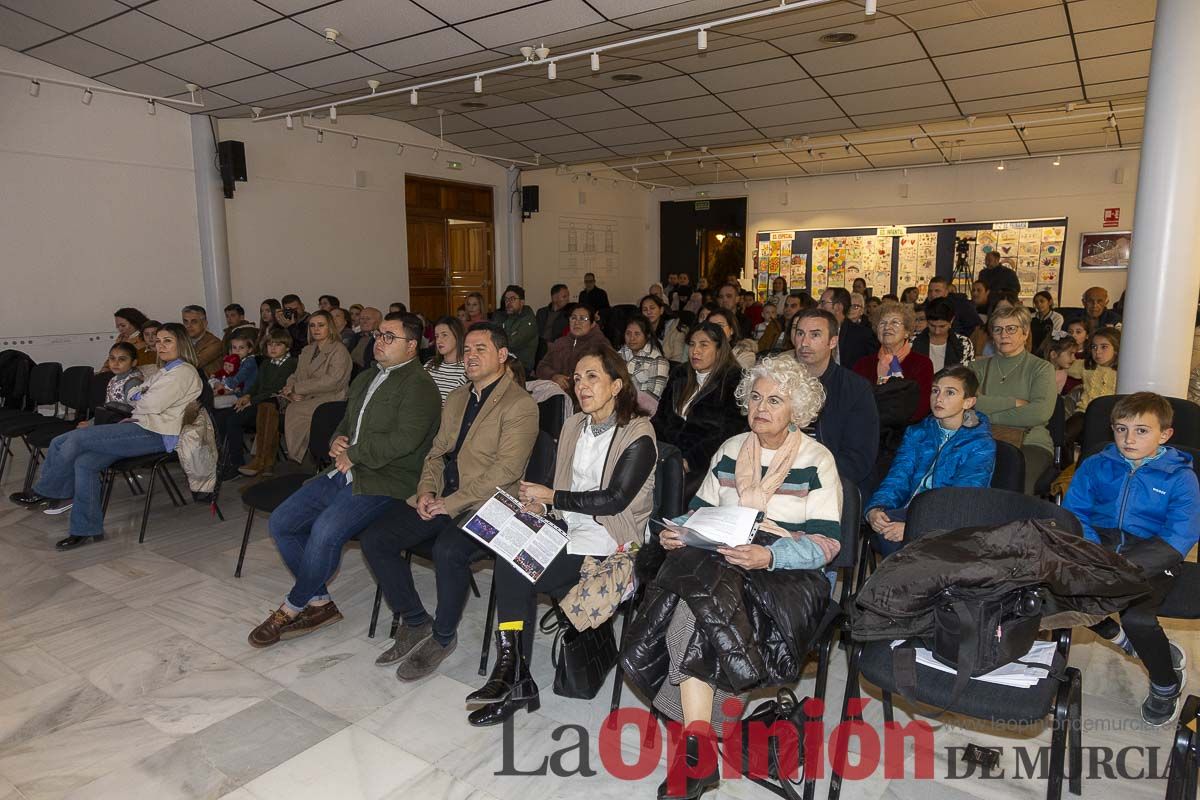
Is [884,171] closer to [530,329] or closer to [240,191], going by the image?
[530,329]

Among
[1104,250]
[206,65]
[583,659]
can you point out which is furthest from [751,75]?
[1104,250]

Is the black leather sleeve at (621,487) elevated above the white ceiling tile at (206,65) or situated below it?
below

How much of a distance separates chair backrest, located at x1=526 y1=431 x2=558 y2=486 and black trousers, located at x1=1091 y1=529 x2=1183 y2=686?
2112 millimetres

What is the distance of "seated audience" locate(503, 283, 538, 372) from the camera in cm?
766

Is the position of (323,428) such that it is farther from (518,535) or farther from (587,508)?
(587,508)

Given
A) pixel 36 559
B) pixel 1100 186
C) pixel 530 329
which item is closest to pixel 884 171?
pixel 1100 186

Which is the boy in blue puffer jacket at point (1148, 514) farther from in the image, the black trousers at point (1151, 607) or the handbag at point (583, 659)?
the handbag at point (583, 659)

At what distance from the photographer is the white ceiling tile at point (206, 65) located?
622 centimetres

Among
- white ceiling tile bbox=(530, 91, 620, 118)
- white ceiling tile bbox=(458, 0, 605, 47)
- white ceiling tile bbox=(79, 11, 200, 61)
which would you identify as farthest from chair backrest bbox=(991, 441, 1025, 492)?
white ceiling tile bbox=(79, 11, 200, 61)

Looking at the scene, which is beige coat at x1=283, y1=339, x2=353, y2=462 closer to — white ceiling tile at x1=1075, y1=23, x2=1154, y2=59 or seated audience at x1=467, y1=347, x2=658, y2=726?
seated audience at x1=467, y1=347, x2=658, y2=726

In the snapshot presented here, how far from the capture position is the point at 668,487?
280 centimetres

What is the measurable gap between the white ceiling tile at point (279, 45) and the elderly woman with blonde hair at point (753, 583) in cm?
513

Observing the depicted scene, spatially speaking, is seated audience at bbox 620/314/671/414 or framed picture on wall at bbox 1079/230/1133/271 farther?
framed picture on wall at bbox 1079/230/1133/271

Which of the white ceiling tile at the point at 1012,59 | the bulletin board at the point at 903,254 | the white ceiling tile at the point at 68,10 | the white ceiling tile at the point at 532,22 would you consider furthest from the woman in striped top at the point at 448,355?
the bulletin board at the point at 903,254
